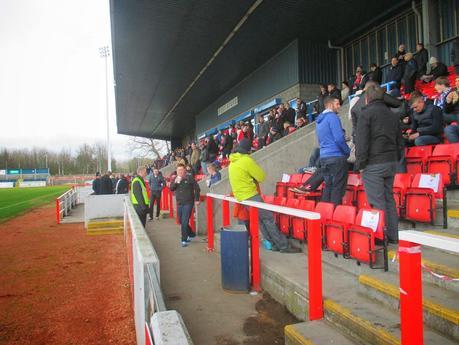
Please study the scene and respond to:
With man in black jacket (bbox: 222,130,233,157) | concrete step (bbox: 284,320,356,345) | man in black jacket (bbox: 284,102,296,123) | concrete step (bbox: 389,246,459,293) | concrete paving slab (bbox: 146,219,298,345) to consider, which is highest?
man in black jacket (bbox: 284,102,296,123)

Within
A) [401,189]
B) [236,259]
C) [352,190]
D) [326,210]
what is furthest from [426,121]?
[236,259]

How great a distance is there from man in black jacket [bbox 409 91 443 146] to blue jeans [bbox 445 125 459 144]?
242 millimetres

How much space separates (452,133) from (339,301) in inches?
162

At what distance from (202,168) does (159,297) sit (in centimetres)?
1450

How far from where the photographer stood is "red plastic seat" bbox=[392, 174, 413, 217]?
5.25 m

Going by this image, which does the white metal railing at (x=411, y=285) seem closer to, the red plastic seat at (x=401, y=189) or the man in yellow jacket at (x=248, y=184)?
the red plastic seat at (x=401, y=189)

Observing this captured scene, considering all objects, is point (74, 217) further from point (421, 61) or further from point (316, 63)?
point (421, 61)

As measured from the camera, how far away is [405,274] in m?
2.05

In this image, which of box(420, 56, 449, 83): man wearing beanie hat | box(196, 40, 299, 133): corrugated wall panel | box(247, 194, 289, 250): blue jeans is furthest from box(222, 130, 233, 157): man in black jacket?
box(247, 194, 289, 250): blue jeans

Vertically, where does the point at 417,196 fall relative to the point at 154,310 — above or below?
above

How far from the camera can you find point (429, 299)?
126 inches

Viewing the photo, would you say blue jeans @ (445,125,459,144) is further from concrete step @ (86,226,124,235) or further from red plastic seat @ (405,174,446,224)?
concrete step @ (86,226,124,235)

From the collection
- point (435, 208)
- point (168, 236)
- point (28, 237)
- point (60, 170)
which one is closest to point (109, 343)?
point (435, 208)

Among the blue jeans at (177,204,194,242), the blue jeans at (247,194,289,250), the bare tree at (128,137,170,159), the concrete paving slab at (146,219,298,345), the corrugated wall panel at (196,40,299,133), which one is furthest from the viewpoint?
the bare tree at (128,137,170,159)
